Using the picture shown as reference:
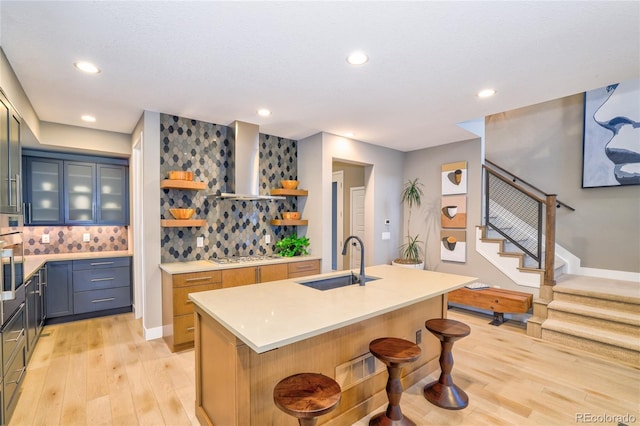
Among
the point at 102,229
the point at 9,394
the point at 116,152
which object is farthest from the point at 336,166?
the point at 9,394

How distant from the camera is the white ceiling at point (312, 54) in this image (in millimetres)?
1743

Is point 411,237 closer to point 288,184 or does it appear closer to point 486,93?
point 288,184

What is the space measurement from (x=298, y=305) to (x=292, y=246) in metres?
2.58

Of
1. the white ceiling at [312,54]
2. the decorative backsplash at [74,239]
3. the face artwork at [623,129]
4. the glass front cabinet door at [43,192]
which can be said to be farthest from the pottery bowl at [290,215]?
the face artwork at [623,129]

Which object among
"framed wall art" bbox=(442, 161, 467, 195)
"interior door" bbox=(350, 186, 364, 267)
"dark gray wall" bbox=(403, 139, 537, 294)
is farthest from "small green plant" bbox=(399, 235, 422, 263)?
"framed wall art" bbox=(442, 161, 467, 195)

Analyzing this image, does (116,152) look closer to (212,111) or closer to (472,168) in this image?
(212,111)

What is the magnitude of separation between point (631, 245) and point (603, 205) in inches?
24.7

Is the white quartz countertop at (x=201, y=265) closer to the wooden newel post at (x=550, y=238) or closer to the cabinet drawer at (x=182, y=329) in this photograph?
the cabinet drawer at (x=182, y=329)

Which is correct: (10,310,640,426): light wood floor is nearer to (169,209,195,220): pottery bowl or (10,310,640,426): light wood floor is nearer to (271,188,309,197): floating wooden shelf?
(169,209,195,220): pottery bowl

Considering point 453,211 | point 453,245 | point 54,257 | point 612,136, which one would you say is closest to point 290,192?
point 453,211

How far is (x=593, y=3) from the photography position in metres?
1.67

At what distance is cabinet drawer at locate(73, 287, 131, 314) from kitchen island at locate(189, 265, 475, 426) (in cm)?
296

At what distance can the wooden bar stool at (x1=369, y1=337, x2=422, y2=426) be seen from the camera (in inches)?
74.2

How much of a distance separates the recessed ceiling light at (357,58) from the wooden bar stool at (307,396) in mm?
2169
